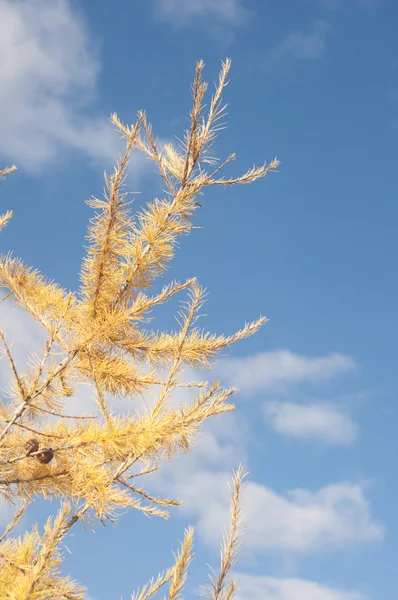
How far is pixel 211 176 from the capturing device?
5473 mm

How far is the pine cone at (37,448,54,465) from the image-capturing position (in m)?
5.16

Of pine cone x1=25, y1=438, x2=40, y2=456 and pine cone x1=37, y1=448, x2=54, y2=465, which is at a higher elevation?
pine cone x1=25, y1=438, x2=40, y2=456

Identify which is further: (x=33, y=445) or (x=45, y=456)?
(x=33, y=445)

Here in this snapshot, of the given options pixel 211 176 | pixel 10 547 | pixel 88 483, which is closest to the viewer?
pixel 88 483

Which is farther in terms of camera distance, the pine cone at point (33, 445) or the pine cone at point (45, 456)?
the pine cone at point (33, 445)

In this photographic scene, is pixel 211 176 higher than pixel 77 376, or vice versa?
→ pixel 211 176

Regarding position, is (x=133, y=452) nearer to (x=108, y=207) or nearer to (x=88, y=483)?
(x=88, y=483)

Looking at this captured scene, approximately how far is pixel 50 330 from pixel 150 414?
1143 mm

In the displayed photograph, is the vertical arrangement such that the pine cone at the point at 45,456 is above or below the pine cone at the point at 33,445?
below

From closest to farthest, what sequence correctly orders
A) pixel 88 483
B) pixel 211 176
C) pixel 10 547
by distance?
pixel 88 483 < pixel 10 547 < pixel 211 176

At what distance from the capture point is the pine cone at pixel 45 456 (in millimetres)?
5164

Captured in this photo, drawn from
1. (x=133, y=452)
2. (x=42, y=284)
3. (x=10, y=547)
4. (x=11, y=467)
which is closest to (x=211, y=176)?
(x=42, y=284)

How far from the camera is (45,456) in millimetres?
5207

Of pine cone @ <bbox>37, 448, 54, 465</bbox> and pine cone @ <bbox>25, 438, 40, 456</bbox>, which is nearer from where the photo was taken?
pine cone @ <bbox>37, 448, 54, 465</bbox>
